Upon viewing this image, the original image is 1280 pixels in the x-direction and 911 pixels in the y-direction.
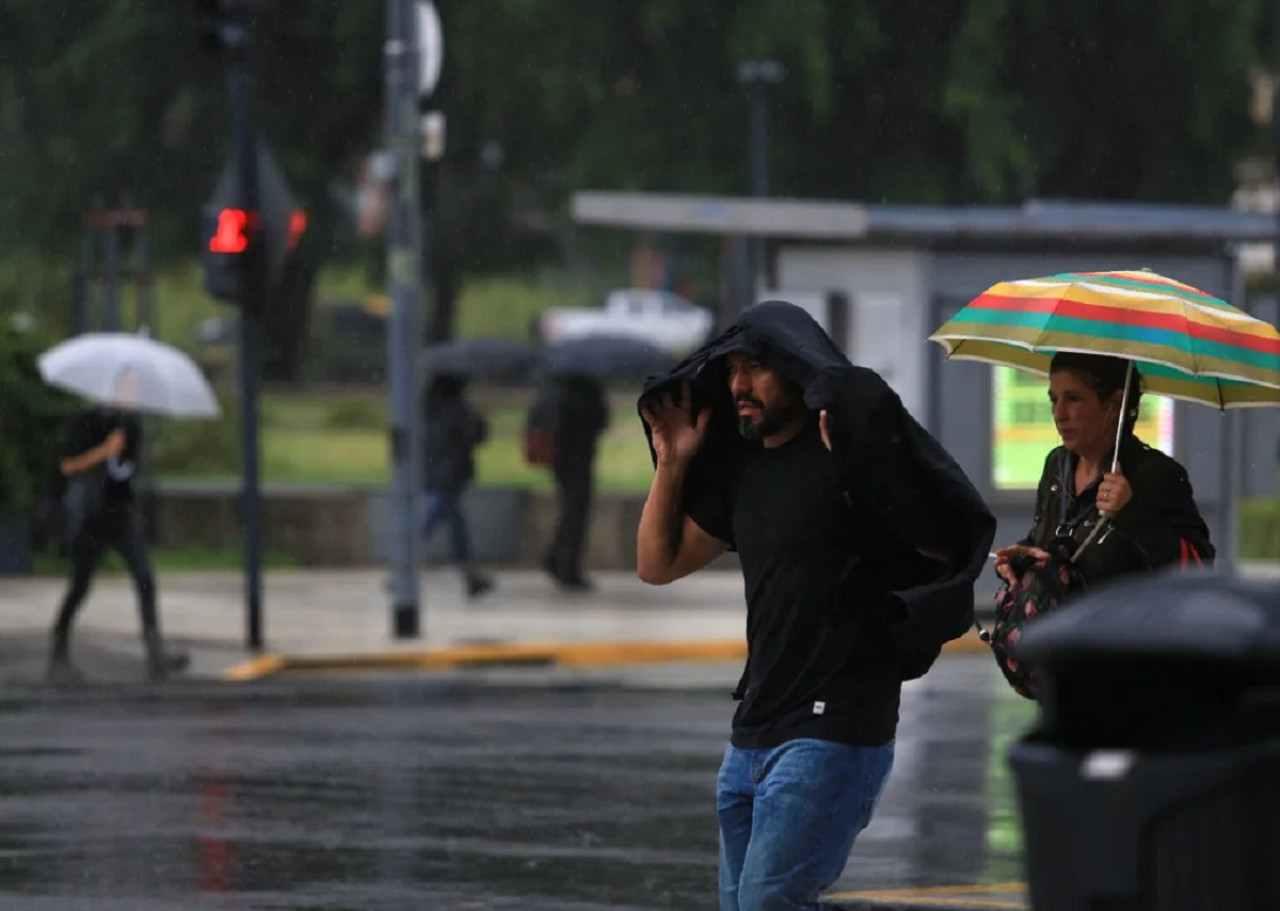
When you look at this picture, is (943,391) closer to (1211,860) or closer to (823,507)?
(823,507)

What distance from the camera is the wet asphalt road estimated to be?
8.88m

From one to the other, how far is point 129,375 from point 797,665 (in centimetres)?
1081

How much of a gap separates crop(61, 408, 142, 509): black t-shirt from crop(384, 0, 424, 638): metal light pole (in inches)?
96.3

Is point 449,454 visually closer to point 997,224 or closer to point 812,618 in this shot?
point 997,224

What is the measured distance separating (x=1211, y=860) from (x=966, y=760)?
347 inches

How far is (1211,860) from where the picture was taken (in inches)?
135

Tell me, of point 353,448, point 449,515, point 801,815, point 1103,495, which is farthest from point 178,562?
point 801,815

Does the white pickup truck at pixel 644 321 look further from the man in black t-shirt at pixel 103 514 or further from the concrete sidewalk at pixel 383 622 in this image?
the man in black t-shirt at pixel 103 514

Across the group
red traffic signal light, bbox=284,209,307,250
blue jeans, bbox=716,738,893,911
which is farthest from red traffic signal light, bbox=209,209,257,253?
blue jeans, bbox=716,738,893,911

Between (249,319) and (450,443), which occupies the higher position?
(249,319)

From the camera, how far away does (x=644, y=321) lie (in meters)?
57.8

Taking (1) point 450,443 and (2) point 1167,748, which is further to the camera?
(1) point 450,443

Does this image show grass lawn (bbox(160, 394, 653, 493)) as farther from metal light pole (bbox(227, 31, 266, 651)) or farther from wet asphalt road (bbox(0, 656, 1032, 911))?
wet asphalt road (bbox(0, 656, 1032, 911))

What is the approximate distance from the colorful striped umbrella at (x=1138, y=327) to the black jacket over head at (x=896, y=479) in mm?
702
